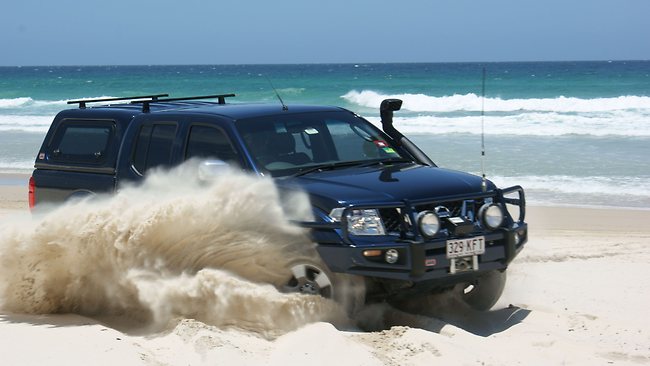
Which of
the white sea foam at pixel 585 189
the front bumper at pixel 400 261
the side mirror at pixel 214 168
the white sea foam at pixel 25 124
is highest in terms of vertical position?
the side mirror at pixel 214 168

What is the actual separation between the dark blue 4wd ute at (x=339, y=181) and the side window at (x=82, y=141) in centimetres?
1

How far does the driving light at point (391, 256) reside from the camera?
5965mm

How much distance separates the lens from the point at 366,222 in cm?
607

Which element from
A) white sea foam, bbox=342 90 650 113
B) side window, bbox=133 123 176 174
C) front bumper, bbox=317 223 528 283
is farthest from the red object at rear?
white sea foam, bbox=342 90 650 113

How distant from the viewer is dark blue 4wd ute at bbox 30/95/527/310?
6.04 meters

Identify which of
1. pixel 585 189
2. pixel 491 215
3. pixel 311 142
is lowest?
pixel 585 189

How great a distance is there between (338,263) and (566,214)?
7.82m

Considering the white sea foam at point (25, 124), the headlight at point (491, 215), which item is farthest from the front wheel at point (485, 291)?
the white sea foam at point (25, 124)

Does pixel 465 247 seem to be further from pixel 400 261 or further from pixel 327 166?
pixel 327 166

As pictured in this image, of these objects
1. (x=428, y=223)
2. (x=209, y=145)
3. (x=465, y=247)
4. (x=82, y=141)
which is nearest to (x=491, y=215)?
(x=465, y=247)

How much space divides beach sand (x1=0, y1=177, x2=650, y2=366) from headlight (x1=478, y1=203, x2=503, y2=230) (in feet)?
2.37

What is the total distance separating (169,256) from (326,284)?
1.22 metres

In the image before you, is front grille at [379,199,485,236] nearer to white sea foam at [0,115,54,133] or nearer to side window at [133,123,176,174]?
side window at [133,123,176,174]

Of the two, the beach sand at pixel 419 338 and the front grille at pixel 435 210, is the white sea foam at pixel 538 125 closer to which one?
the beach sand at pixel 419 338
